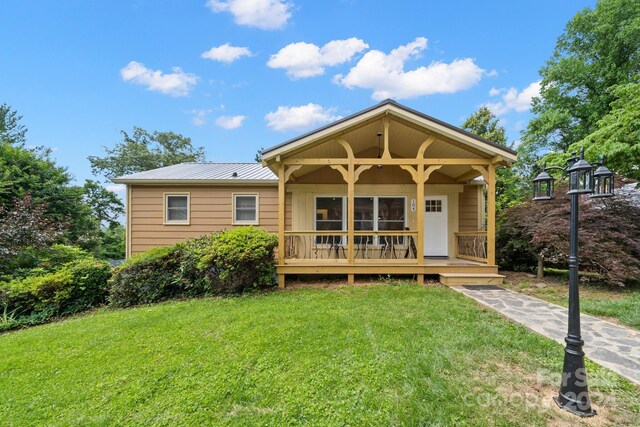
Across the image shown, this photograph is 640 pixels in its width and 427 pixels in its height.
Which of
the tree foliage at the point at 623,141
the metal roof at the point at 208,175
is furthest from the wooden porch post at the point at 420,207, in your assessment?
the tree foliage at the point at 623,141

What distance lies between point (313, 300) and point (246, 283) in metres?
1.68

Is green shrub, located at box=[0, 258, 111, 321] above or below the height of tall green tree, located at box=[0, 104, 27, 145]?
below

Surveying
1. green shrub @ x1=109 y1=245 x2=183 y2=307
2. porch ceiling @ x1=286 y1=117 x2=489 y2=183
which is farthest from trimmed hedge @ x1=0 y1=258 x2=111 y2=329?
porch ceiling @ x1=286 y1=117 x2=489 y2=183

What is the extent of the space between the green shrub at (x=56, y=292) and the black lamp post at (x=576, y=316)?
7983 mm

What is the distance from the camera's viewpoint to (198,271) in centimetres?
611

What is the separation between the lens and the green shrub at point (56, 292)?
5574 millimetres

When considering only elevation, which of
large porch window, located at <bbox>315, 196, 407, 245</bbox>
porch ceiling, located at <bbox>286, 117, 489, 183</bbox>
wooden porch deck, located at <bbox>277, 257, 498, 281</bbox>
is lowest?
wooden porch deck, located at <bbox>277, 257, 498, 281</bbox>

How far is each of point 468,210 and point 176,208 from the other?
9.68 metres

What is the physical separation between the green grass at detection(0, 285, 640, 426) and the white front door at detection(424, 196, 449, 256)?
441 centimetres

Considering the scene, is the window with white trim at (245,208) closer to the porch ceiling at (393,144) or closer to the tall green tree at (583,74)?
the porch ceiling at (393,144)

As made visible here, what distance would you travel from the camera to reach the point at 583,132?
14297mm

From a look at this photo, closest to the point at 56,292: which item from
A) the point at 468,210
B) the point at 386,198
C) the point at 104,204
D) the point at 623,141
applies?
the point at 386,198

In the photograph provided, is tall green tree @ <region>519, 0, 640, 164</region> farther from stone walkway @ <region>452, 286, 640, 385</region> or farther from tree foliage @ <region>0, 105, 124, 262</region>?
tree foliage @ <region>0, 105, 124, 262</region>

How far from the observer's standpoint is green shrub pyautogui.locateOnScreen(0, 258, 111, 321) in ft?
18.3
